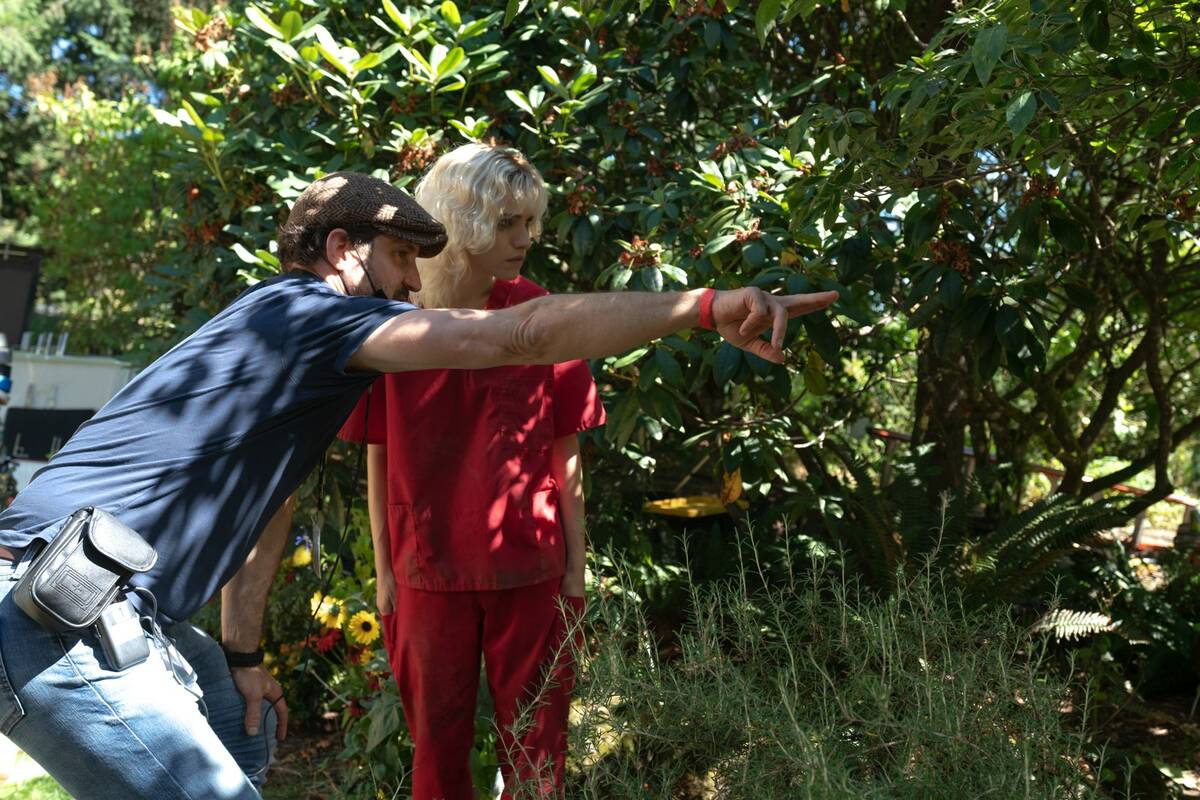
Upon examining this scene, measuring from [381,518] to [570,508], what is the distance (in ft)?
1.66

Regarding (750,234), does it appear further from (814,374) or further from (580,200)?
(580,200)

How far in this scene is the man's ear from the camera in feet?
7.68

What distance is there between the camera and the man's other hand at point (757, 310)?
1895 millimetres

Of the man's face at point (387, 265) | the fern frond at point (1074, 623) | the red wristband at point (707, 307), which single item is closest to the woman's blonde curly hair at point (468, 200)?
the man's face at point (387, 265)

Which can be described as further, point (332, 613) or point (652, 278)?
point (332, 613)

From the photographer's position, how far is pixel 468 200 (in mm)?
2895

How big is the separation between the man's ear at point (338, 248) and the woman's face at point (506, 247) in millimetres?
594

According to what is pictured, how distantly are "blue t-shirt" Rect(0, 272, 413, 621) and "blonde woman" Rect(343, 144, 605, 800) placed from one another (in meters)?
0.78

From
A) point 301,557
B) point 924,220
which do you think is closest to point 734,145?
point 924,220

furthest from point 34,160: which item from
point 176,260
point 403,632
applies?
point 403,632

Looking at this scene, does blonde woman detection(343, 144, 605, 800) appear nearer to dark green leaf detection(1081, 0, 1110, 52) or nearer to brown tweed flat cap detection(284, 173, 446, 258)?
brown tweed flat cap detection(284, 173, 446, 258)

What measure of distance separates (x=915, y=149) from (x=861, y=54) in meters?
2.46

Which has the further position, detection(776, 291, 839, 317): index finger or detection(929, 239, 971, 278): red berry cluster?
detection(929, 239, 971, 278): red berry cluster

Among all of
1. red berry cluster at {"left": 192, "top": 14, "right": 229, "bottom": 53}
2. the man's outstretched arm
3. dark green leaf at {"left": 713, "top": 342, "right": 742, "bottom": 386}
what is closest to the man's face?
the man's outstretched arm
